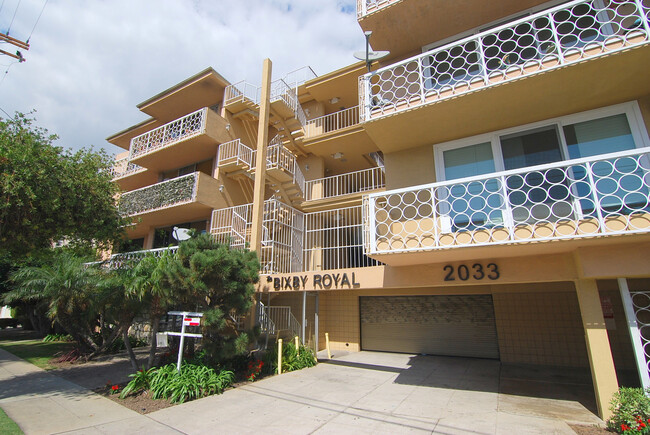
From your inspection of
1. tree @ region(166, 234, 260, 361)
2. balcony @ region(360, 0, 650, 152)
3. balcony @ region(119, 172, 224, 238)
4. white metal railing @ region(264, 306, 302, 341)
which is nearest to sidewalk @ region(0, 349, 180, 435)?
tree @ region(166, 234, 260, 361)

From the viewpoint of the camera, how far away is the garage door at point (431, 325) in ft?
35.4

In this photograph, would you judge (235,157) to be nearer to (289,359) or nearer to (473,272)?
(289,359)

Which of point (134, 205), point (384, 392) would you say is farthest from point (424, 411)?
point (134, 205)

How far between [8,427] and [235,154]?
37.5 ft

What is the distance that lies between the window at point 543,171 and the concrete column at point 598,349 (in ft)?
4.76

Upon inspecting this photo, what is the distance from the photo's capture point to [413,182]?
8328 mm

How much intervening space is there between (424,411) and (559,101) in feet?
22.4

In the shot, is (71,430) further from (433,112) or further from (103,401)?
(433,112)

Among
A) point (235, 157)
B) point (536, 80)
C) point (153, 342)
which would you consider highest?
point (235, 157)

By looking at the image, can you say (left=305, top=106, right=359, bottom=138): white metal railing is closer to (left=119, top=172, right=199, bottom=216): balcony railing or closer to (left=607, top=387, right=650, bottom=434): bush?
(left=119, top=172, right=199, bottom=216): balcony railing

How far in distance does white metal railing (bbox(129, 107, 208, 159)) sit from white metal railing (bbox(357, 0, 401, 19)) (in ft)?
27.6

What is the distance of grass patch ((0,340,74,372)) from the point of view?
10.4m

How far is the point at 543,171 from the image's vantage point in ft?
21.7

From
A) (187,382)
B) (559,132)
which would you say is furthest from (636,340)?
(187,382)
